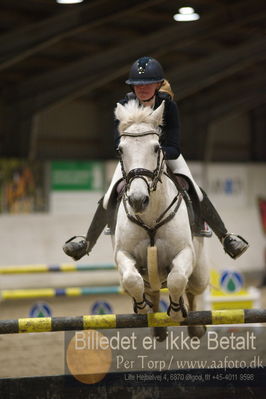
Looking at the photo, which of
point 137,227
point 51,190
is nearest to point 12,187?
point 51,190

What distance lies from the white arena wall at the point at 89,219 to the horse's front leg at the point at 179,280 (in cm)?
760

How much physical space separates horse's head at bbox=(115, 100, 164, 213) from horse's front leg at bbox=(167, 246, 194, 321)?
49cm

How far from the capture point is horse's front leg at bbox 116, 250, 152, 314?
387cm

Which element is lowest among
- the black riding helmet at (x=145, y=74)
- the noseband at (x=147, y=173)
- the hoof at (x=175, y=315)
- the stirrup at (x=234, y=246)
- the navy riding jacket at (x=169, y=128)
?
the hoof at (x=175, y=315)

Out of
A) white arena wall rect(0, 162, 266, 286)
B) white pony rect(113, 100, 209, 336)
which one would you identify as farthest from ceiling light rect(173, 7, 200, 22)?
white pony rect(113, 100, 209, 336)

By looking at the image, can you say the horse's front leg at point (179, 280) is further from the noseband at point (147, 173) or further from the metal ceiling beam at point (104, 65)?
the metal ceiling beam at point (104, 65)

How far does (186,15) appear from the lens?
10703 mm

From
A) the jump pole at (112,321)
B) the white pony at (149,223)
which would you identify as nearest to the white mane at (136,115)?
the white pony at (149,223)

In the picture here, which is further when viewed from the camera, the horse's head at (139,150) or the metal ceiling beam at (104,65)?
the metal ceiling beam at (104,65)

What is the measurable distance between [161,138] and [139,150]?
491mm

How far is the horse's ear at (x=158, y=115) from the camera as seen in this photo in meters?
3.91

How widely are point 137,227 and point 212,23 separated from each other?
737cm

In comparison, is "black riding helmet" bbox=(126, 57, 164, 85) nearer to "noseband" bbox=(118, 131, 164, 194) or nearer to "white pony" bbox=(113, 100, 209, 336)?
"white pony" bbox=(113, 100, 209, 336)

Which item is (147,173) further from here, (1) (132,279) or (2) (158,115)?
(1) (132,279)
